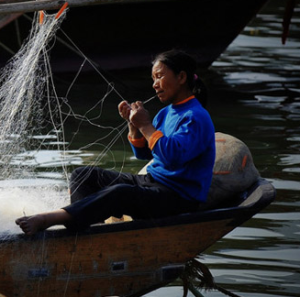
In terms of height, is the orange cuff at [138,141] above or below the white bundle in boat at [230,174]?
above

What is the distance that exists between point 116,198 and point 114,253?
0.30 metres

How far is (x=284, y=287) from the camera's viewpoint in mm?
4902

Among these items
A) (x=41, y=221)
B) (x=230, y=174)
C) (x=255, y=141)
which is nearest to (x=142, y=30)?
(x=255, y=141)

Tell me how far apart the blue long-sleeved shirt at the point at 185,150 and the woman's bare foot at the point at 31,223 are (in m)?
0.66

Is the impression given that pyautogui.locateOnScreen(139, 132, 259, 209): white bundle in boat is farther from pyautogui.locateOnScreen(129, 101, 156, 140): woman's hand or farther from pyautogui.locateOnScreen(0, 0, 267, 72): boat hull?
pyautogui.locateOnScreen(0, 0, 267, 72): boat hull

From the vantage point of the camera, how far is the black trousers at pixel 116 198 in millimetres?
4215

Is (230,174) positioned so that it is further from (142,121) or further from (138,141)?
(142,121)

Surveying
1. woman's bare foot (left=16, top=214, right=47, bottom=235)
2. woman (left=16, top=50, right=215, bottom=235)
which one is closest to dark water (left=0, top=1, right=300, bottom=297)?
woman (left=16, top=50, right=215, bottom=235)

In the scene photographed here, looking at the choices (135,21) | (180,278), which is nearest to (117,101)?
(135,21)

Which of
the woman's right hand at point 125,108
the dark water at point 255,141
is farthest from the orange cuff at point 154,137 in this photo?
the dark water at point 255,141

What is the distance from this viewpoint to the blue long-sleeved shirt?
4.25 metres

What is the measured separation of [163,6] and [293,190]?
5.36 metres

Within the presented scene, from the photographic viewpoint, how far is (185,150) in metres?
4.25

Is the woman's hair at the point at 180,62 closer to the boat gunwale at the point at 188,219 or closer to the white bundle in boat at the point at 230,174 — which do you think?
the white bundle in boat at the point at 230,174
